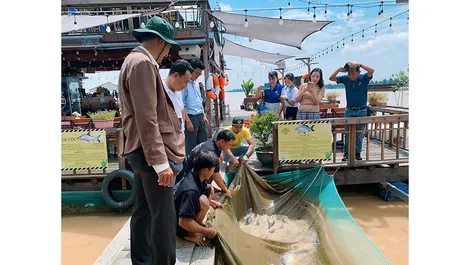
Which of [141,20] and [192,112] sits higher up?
[141,20]

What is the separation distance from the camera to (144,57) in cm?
151

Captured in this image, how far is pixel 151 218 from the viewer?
5.71ft

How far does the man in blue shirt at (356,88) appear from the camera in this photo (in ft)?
14.0

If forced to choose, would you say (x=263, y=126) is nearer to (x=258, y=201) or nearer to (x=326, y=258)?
(x=258, y=201)

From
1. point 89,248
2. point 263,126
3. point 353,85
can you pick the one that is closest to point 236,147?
point 263,126

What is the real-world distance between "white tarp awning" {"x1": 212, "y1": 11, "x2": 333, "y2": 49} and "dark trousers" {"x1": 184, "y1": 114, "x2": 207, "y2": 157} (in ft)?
11.1

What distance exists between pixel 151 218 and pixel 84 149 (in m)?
3.23

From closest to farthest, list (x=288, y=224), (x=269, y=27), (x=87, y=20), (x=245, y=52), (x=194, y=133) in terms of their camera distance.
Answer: (x=288, y=224) → (x=194, y=133) → (x=87, y=20) → (x=269, y=27) → (x=245, y=52)

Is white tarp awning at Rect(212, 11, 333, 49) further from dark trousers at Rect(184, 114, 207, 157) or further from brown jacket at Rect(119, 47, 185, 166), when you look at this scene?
brown jacket at Rect(119, 47, 185, 166)

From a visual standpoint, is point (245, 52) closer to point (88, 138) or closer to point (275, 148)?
point (275, 148)

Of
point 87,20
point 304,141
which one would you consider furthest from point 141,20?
point 304,141

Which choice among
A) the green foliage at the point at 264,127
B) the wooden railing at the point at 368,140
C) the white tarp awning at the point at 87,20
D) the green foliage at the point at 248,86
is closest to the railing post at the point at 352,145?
the wooden railing at the point at 368,140

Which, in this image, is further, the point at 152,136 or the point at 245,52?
the point at 245,52

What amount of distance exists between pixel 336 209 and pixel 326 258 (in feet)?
1.72
